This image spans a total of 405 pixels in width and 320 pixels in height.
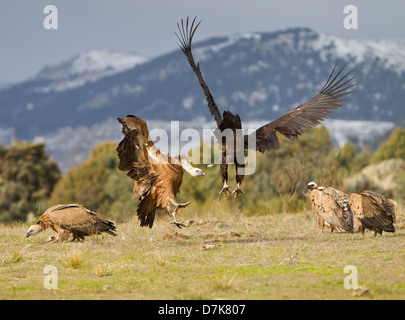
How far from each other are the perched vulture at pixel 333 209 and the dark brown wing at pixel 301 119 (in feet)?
4.08

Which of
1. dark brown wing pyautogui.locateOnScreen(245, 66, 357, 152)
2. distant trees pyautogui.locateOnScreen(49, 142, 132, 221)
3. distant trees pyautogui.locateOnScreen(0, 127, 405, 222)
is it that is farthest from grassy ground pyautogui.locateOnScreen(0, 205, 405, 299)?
distant trees pyautogui.locateOnScreen(49, 142, 132, 221)

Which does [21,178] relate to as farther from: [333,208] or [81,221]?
[333,208]

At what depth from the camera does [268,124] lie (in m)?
12.2

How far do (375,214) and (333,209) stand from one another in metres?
0.87

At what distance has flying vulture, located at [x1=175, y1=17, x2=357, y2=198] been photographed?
11453 mm

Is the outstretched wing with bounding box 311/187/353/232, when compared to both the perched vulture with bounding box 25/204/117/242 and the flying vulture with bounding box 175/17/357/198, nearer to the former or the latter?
the flying vulture with bounding box 175/17/357/198

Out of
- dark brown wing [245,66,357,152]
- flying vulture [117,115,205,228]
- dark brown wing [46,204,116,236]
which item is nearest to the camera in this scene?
flying vulture [117,115,205,228]

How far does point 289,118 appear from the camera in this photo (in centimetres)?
1255

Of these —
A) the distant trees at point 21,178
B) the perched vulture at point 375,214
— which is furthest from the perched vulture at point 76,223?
the distant trees at point 21,178

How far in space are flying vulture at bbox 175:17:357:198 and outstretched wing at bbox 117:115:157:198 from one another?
4.43 feet
